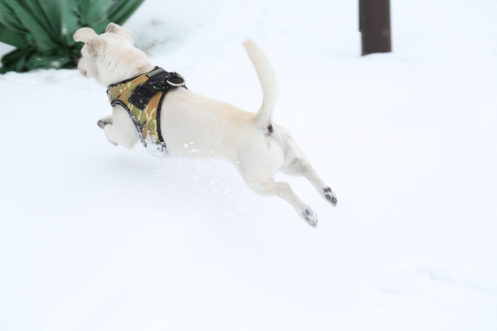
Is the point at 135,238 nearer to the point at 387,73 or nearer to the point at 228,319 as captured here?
the point at 228,319

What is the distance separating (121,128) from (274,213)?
113 centimetres

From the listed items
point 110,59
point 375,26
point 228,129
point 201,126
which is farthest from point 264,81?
point 375,26

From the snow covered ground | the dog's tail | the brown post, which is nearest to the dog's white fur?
the dog's tail

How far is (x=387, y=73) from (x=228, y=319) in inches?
118

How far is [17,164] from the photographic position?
7.69 ft

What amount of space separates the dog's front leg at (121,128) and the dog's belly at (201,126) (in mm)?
291

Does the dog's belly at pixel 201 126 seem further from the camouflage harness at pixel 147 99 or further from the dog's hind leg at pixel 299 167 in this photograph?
the dog's hind leg at pixel 299 167

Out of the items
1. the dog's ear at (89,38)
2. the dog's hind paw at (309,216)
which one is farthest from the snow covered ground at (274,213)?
the dog's ear at (89,38)

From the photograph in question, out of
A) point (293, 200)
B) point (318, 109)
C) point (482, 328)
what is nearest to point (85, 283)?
point (293, 200)

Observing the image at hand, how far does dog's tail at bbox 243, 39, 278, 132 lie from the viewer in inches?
67.7

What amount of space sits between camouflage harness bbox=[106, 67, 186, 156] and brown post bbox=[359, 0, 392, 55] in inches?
104

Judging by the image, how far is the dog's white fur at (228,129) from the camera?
193 centimetres

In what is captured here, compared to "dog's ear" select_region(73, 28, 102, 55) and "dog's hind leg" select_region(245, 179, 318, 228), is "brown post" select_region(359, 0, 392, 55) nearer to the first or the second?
"dog's hind leg" select_region(245, 179, 318, 228)

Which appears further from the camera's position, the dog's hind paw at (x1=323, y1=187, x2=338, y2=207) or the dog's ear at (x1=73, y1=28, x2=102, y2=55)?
the dog's ear at (x1=73, y1=28, x2=102, y2=55)
